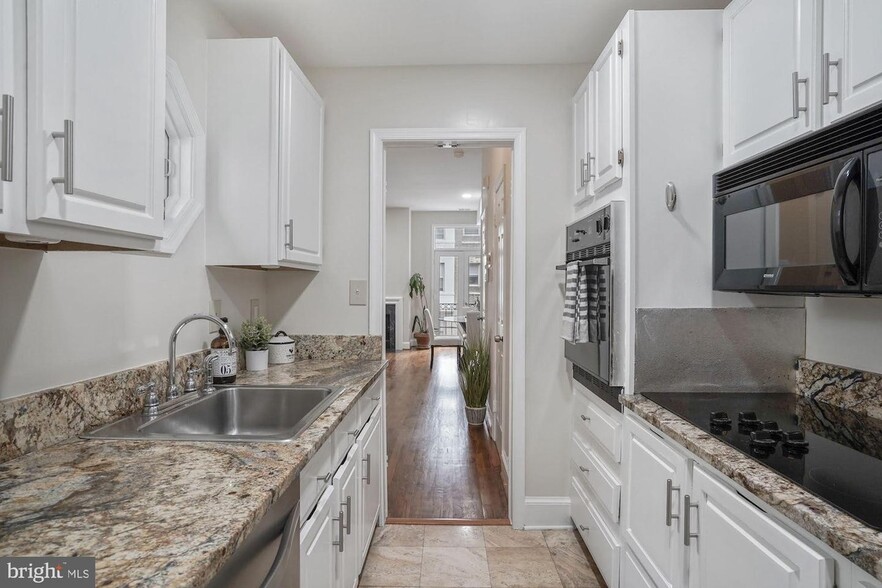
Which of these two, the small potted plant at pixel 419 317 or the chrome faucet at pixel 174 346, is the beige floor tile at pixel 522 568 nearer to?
the chrome faucet at pixel 174 346

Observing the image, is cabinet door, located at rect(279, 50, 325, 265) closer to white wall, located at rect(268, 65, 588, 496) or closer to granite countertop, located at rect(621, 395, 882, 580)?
white wall, located at rect(268, 65, 588, 496)

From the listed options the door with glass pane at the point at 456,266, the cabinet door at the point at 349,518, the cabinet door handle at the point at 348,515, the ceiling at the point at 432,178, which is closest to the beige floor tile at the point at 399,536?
the cabinet door at the point at 349,518

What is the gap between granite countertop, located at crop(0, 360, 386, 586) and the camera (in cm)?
72

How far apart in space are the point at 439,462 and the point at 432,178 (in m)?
4.12

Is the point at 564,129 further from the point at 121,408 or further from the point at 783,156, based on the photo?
the point at 121,408

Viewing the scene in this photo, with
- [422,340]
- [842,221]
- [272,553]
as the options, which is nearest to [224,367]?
[272,553]

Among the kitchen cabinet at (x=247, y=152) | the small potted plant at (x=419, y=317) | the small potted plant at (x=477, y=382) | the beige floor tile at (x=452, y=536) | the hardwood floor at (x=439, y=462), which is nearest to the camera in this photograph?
the kitchen cabinet at (x=247, y=152)

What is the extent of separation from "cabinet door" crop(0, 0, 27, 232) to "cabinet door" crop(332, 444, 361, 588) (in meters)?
1.16

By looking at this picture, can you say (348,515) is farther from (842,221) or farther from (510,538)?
(842,221)

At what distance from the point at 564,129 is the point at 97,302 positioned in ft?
7.28

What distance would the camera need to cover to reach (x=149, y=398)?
1.57 meters

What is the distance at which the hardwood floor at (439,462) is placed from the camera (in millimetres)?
2834

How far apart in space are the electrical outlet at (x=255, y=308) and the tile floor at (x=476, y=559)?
1272 millimetres

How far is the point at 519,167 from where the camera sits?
264 cm
